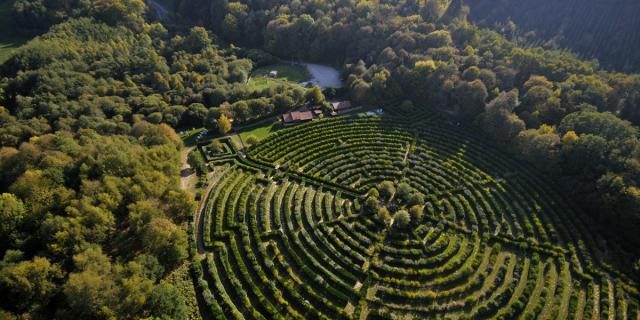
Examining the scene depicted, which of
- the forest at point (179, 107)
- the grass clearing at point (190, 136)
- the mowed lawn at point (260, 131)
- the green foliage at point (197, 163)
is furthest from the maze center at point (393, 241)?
the grass clearing at point (190, 136)

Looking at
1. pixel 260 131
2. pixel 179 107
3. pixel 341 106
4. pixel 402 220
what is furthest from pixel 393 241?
pixel 179 107

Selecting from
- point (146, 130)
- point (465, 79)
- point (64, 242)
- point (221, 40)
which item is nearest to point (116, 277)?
point (64, 242)

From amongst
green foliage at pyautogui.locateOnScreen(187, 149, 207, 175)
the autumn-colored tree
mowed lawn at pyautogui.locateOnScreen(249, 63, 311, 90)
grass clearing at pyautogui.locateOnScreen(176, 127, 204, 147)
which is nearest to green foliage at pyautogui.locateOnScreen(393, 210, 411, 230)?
green foliage at pyautogui.locateOnScreen(187, 149, 207, 175)

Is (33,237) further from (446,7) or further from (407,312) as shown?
(446,7)

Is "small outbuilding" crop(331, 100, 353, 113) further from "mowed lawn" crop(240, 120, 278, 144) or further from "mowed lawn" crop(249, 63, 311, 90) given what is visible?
"mowed lawn" crop(249, 63, 311, 90)

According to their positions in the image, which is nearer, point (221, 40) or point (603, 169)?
point (603, 169)

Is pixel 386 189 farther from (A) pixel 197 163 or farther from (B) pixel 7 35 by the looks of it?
(B) pixel 7 35
